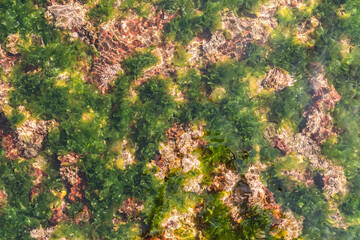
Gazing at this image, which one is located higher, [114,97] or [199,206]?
[114,97]

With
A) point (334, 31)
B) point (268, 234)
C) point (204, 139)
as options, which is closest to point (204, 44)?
point (204, 139)

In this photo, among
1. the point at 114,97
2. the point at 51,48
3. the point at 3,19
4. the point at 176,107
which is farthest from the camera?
the point at 176,107

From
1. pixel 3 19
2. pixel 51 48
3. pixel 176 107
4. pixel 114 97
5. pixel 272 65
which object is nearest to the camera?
pixel 3 19

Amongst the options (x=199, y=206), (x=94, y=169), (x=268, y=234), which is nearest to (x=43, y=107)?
(x=94, y=169)

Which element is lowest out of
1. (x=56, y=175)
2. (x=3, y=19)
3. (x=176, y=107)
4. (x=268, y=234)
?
(x=268, y=234)

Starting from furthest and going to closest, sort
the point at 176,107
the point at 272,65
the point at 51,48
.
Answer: the point at 272,65 < the point at 176,107 < the point at 51,48

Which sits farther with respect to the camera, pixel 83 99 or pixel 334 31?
pixel 334 31

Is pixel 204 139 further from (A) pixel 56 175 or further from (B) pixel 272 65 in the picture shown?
(A) pixel 56 175

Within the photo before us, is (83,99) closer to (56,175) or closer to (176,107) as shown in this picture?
(56,175)
